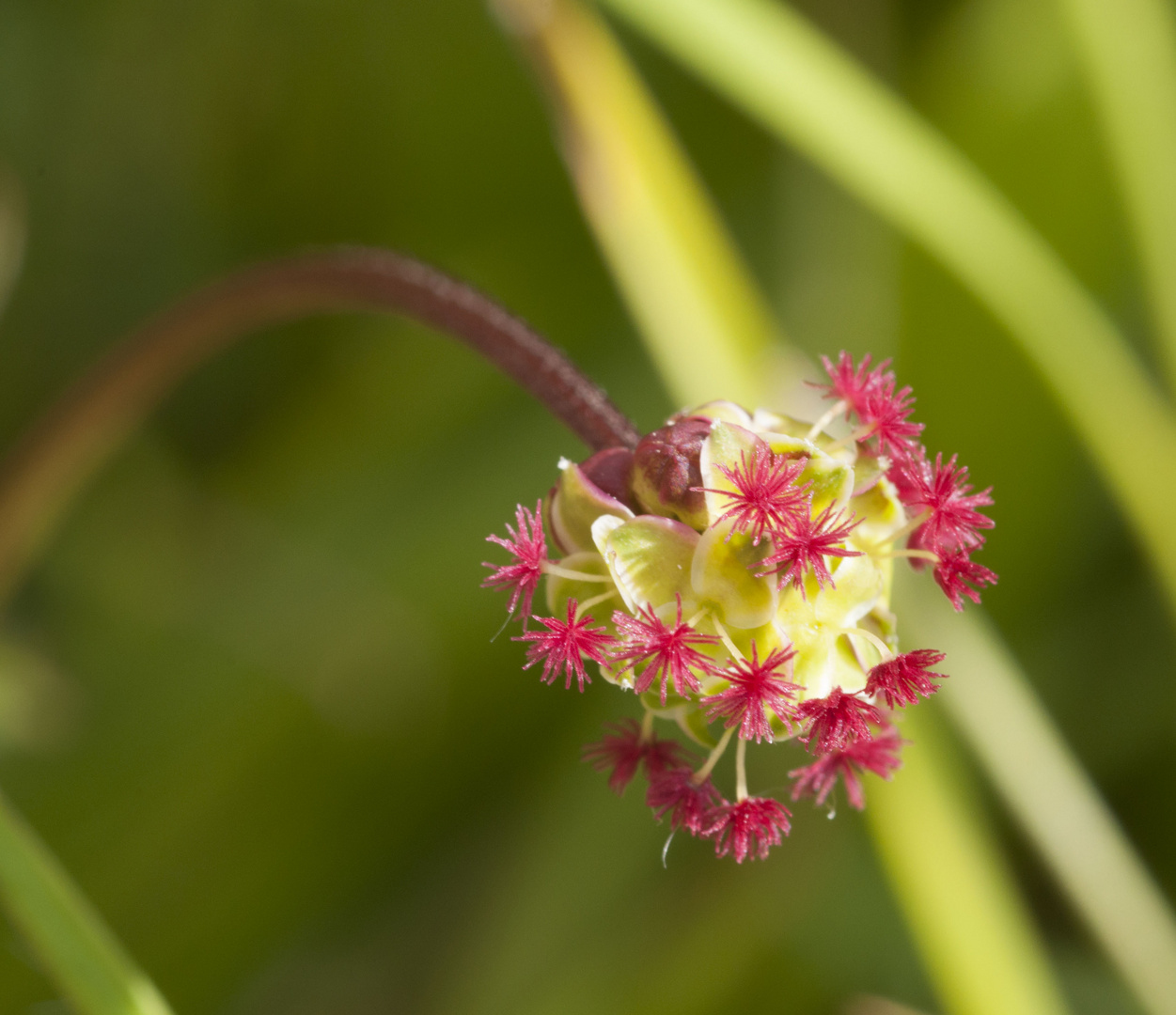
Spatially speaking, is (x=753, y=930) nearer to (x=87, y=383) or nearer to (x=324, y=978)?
(x=324, y=978)

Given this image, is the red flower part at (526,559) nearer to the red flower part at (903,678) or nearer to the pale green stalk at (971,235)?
the red flower part at (903,678)

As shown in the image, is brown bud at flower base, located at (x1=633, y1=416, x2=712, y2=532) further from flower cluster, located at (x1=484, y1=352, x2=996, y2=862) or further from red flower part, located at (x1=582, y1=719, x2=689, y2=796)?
red flower part, located at (x1=582, y1=719, x2=689, y2=796)

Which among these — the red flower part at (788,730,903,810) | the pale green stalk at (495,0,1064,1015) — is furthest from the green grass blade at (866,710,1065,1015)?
the red flower part at (788,730,903,810)

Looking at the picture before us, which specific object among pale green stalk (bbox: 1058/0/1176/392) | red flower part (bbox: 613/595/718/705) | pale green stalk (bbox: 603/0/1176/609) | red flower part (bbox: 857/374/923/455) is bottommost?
red flower part (bbox: 613/595/718/705)

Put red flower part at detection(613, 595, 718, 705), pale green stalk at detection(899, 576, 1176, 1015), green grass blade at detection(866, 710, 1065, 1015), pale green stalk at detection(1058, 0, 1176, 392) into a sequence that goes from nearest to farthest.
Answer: red flower part at detection(613, 595, 718, 705) < green grass blade at detection(866, 710, 1065, 1015) < pale green stalk at detection(899, 576, 1176, 1015) < pale green stalk at detection(1058, 0, 1176, 392)

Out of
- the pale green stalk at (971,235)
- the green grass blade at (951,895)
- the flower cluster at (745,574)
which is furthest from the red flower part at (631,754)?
the pale green stalk at (971,235)

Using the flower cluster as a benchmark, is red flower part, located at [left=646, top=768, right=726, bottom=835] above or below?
below

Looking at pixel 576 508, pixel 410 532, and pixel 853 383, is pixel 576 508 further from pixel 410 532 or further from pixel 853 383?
pixel 410 532

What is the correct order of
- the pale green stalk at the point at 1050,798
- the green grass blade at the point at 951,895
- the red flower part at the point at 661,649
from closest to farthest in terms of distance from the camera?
the red flower part at the point at 661,649, the green grass blade at the point at 951,895, the pale green stalk at the point at 1050,798
